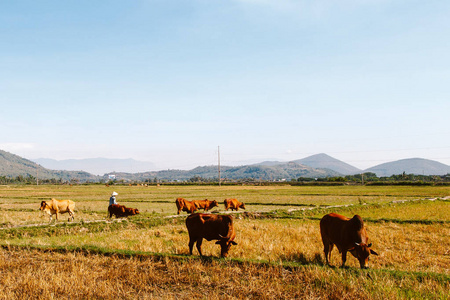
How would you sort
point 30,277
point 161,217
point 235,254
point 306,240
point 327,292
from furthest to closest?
1. point 161,217
2. point 306,240
3. point 235,254
4. point 30,277
5. point 327,292

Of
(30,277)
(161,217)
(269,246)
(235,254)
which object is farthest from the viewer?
(161,217)

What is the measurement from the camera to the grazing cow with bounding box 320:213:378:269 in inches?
374

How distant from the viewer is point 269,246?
13047 mm

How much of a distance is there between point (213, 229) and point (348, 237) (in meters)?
4.05

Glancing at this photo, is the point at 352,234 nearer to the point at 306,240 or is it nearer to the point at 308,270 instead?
the point at 308,270

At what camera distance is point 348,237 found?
9906 mm

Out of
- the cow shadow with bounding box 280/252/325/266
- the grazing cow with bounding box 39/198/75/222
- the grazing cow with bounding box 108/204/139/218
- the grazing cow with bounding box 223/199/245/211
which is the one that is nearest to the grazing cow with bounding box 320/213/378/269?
the cow shadow with bounding box 280/252/325/266

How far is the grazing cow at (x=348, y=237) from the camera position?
9.50m

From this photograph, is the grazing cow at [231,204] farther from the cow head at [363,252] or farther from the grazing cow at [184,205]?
the cow head at [363,252]

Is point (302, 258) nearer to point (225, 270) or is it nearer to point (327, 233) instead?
point (327, 233)

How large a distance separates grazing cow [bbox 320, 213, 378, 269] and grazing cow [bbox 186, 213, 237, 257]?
3.00 metres

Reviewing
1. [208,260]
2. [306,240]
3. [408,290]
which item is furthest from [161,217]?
→ [408,290]

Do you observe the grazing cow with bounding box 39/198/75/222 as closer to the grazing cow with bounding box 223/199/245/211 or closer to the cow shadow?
the grazing cow with bounding box 223/199/245/211

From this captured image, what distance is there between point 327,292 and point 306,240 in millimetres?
6897
